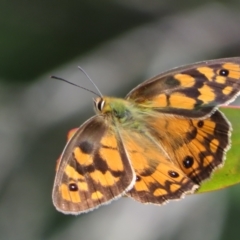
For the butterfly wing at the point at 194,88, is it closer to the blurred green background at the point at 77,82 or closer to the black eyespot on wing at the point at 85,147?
the black eyespot on wing at the point at 85,147

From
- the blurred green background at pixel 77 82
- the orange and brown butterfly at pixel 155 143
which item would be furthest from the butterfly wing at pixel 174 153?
the blurred green background at pixel 77 82

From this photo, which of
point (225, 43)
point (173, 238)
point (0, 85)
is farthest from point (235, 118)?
point (0, 85)

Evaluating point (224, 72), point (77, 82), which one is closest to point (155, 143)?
point (224, 72)

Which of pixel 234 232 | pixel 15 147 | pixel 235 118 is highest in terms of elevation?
pixel 235 118

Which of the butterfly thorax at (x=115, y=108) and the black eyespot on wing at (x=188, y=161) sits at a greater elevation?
the butterfly thorax at (x=115, y=108)

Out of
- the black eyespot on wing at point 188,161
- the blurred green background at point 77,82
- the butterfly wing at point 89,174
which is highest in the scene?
the butterfly wing at point 89,174

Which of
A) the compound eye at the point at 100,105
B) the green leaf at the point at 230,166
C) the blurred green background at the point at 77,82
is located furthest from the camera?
the blurred green background at the point at 77,82

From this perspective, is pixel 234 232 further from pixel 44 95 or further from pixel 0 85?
pixel 0 85
